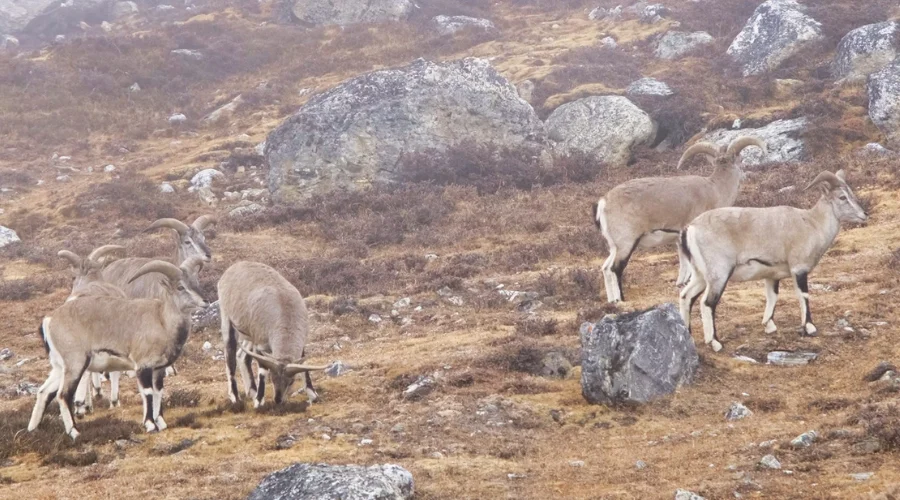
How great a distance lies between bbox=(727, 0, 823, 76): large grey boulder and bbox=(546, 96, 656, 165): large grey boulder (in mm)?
8300

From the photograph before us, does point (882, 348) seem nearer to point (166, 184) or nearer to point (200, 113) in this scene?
point (166, 184)

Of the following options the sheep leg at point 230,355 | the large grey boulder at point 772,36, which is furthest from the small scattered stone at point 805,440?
the large grey boulder at point 772,36

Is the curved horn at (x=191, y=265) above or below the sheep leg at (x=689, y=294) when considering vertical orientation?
above

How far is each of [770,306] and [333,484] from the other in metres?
9.14

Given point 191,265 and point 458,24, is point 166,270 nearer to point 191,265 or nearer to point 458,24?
point 191,265

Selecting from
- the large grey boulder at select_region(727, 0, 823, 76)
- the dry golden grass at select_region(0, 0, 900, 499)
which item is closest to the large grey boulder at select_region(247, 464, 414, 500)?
the dry golden grass at select_region(0, 0, 900, 499)

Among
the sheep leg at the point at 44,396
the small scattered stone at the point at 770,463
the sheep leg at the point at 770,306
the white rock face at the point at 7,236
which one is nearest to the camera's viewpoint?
the small scattered stone at the point at 770,463

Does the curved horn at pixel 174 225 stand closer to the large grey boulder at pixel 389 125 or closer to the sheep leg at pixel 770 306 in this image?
the sheep leg at pixel 770 306

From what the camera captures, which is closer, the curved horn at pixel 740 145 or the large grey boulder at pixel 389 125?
the curved horn at pixel 740 145

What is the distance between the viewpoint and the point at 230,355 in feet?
45.6

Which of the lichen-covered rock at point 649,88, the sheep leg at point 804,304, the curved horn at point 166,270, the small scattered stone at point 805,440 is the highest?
the curved horn at point 166,270

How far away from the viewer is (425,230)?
2658 cm

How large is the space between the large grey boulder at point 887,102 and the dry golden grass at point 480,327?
621mm

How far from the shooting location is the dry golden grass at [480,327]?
9.72 meters
